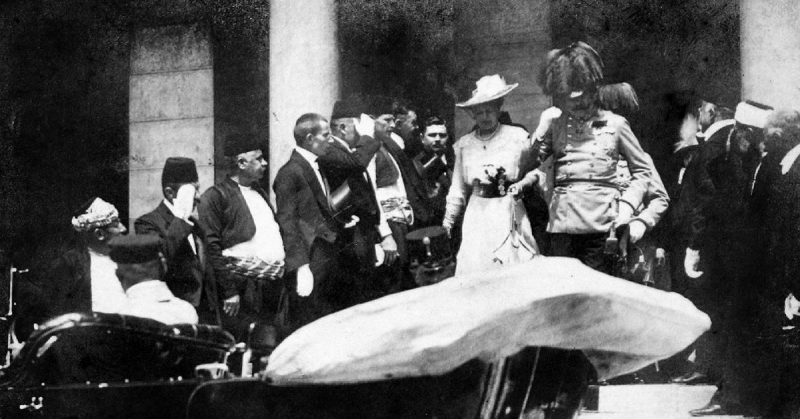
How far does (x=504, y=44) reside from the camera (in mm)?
9273

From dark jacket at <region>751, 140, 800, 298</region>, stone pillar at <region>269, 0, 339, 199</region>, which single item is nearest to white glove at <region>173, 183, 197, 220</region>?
stone pillar at <region>269, 0, 339, 199</region>

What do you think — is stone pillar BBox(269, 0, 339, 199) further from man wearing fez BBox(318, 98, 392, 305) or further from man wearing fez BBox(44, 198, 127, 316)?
man wearing fez BBox(44, 198, 127, 316)

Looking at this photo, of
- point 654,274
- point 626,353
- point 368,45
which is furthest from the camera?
point 368,45

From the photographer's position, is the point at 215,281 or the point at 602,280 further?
the point at 215,281

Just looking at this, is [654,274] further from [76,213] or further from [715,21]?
[76,213]

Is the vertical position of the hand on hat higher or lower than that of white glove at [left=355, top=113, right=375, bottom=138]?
lower

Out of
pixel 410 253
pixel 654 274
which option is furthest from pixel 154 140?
pixel 654 274

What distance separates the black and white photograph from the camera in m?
4.33

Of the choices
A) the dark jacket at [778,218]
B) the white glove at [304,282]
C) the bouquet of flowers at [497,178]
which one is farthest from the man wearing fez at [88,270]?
the dark jacket at [778,218]

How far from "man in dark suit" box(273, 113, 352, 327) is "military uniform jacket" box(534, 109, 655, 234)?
1.50 meters

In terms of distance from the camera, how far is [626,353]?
3.78 meters

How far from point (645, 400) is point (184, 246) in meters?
3.07

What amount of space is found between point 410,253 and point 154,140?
2.90 m

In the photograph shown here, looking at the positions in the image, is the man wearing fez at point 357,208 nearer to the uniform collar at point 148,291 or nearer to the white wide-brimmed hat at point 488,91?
the white wide-brimmed hat at point 488,91
